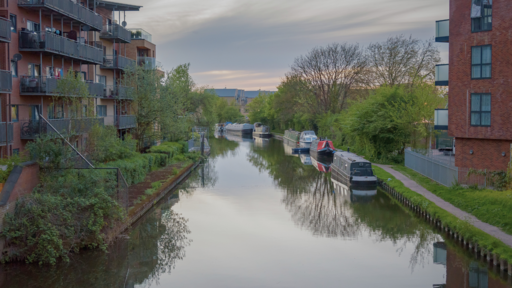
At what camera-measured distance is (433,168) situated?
25297 millimetres

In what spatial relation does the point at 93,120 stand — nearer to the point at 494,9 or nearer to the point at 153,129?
the point at 153,129

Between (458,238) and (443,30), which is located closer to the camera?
(458,238)

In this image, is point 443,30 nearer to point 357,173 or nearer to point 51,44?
point 357,173

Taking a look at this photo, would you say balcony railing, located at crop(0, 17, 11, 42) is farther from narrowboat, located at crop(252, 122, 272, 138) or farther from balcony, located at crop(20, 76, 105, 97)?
narrowboat, located at crop(252, 122, 272, 138)

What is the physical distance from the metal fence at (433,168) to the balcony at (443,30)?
20.3 ft

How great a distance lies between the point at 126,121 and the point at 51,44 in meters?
10.7

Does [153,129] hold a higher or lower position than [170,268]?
higher

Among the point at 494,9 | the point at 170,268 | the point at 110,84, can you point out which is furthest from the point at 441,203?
the point at 110,84

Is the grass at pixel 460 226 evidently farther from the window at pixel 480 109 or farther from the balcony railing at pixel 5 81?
the balcony railing at pixel 5 81

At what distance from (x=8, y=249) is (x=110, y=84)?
23031mm

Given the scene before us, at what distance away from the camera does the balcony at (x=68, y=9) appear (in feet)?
71.3

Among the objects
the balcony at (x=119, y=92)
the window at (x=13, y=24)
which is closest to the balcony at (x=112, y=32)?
the balcony at (x=119, y=92)

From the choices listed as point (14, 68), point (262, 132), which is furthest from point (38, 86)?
point (262, 132)

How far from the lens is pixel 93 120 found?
2180 centimetres
